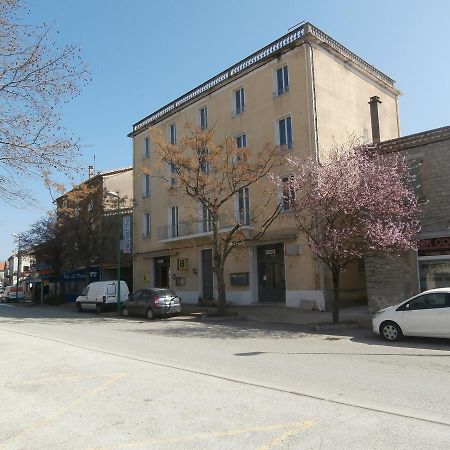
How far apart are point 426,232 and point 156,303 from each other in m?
11.8

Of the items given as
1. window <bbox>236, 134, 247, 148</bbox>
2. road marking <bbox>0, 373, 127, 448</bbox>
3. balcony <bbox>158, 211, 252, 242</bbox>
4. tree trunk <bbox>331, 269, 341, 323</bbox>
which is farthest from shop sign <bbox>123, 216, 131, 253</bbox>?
road marking <bbox>0, 373, 127, 448</bbox>

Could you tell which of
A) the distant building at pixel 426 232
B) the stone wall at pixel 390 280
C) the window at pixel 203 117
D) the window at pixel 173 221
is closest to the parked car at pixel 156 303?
the window at pixel 173 221

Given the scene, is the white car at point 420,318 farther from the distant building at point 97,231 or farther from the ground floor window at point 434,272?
the distant building at point 97,231

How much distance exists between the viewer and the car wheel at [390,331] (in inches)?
503

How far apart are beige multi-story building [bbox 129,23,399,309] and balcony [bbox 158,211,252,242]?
0.09 metres

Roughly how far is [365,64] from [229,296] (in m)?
15.2

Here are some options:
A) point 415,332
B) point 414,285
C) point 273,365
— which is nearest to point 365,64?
point 414,285

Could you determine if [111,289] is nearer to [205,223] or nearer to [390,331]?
[205,223]

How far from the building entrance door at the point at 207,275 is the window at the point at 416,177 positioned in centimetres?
1384

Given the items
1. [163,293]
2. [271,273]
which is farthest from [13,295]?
[271,273]

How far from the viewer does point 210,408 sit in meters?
6.15

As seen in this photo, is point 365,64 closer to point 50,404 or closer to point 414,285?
point 414,285

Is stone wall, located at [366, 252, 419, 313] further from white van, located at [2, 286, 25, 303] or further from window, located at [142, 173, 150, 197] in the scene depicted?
white van, located at [2, 286, 25, 303]

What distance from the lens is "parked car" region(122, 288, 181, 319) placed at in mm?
21703
